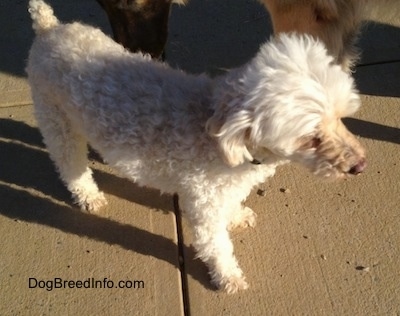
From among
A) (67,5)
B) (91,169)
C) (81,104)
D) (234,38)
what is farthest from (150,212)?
(67,5)

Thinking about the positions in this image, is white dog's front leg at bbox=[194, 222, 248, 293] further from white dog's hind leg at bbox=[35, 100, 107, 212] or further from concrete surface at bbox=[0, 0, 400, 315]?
white dog's hind leg at bbox=[35, 100, 107, 212]

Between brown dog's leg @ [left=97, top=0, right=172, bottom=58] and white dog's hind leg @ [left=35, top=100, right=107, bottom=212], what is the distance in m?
0.82

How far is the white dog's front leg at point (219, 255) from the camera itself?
2.73 m

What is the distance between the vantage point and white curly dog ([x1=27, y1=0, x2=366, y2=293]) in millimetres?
2121

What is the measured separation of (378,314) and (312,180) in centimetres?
101

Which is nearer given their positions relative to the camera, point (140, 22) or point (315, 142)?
point (315, 142)

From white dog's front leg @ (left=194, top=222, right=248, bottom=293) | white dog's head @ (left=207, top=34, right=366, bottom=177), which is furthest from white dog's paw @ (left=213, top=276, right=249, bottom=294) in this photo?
white dog's head @ (left=207, top=34, right=366, bottom=177)

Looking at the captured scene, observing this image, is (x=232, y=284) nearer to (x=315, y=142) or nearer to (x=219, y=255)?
(x=219, y=255)

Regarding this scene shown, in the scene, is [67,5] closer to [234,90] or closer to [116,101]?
[116,101]

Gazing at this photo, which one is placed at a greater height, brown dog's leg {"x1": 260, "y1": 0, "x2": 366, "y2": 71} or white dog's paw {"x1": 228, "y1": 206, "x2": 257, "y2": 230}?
brown dog's leg {"x1": 260, "y1": 0, "x2": 366, "y2": 71}

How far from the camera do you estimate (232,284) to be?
9.45 feet

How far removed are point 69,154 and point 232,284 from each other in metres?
1.29

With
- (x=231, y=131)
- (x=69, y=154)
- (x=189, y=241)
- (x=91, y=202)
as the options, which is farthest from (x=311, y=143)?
(x=91, y=202)

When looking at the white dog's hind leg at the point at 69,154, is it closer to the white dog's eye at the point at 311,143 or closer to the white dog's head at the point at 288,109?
the white dog's head at the point at 288,109
